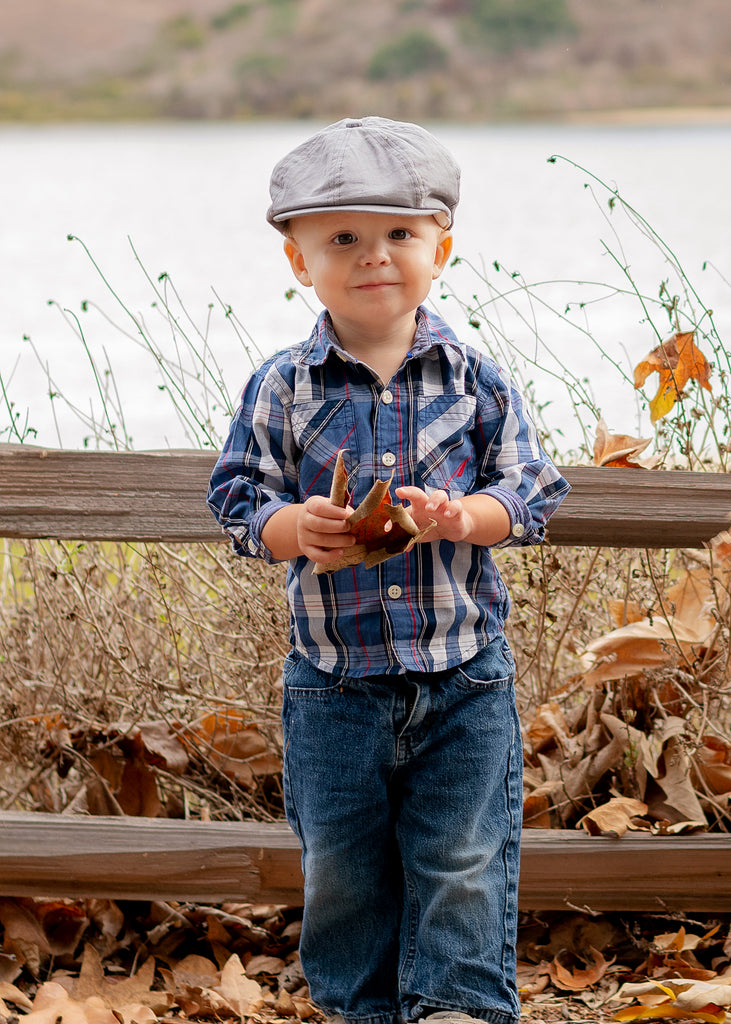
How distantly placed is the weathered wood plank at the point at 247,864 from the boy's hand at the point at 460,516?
1.07m

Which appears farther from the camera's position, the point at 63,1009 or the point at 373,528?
the point at 63,1009

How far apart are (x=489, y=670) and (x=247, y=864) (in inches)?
39.1

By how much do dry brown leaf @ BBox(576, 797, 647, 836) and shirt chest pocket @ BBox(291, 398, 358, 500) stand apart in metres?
1.19

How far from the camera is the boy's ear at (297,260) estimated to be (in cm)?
189

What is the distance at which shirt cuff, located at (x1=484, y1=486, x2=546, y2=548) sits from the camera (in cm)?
180

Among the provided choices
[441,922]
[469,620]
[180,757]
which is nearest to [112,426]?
[180,757]

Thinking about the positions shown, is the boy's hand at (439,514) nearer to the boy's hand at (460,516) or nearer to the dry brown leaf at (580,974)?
the boy's hand at (460,516)

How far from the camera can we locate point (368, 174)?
172 centimetres

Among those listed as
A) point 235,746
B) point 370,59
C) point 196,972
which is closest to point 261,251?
point 370,59

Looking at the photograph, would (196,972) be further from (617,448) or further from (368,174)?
(368,174)

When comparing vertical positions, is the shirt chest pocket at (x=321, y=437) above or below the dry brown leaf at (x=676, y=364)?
below

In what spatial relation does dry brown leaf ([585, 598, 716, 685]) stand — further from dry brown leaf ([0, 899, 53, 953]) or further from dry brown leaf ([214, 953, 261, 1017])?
dry brown leaf ([0, 899, 53, 953])

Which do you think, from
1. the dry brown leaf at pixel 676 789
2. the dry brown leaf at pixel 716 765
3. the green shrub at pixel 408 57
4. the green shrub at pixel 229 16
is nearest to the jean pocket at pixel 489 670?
the dry brown leaf at pixel 676 789

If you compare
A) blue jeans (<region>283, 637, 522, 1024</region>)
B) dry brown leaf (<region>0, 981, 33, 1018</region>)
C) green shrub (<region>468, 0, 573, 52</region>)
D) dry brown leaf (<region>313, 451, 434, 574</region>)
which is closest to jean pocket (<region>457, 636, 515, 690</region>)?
blue jeans (<region>283, 637, 522, 1024</region>)
